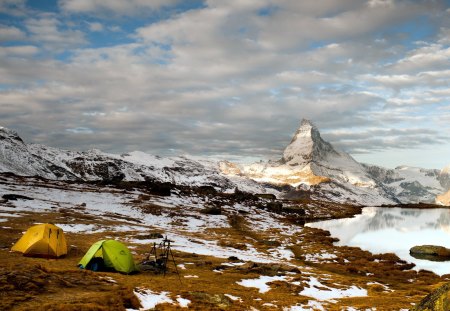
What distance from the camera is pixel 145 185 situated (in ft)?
456

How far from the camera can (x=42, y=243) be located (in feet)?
88.8

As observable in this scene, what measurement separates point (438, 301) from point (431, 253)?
54333mm

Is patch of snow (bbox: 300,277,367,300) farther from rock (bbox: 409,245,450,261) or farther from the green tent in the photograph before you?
rock (bbox: 409,245,450,261)

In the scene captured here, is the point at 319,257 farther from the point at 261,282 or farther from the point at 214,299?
the point at 214,299

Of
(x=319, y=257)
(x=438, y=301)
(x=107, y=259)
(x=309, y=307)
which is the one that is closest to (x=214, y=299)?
(x=309, y=307)

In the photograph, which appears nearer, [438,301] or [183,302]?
[438,301]

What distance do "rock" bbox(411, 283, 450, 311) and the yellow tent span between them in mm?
25111

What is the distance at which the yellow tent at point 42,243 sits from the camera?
2685 cm

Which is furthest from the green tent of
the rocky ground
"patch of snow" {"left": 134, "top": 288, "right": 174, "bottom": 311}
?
"patch of snow" {"left": 134, "top": 288, "right": 174, "bottom": 311}

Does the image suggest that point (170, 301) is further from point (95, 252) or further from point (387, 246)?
point (387, 246)

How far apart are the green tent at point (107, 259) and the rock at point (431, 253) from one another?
4814 centimetres

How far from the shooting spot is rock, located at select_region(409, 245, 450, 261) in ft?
180

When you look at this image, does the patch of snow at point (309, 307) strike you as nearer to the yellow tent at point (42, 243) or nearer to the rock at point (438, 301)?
the rock at point (438, 301)

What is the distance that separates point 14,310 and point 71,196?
281ft
